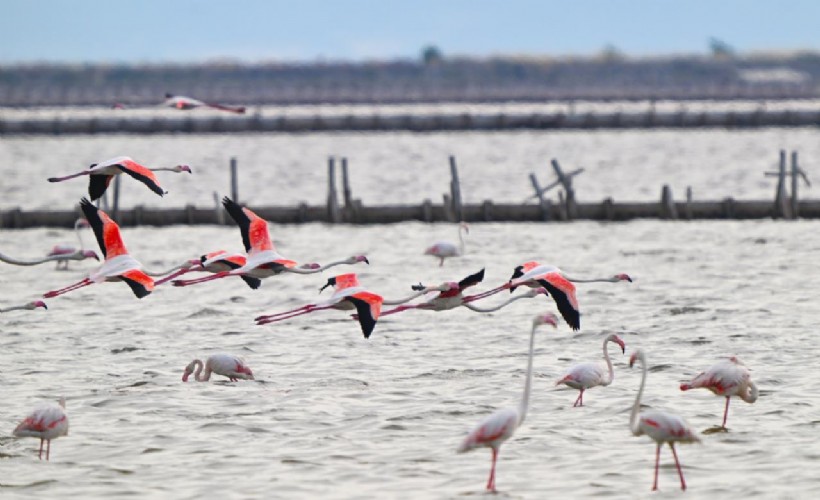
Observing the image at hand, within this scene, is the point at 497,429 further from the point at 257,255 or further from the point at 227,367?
the point at 227,367

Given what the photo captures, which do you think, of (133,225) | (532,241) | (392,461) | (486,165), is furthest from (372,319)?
(486,165)

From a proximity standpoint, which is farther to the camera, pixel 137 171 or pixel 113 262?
pixel 113 262

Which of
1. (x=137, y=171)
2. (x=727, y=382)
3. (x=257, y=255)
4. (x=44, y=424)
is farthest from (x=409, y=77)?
(x=44, y=424)

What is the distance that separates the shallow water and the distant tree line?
11639 cm

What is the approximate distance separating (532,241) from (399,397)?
17.1m

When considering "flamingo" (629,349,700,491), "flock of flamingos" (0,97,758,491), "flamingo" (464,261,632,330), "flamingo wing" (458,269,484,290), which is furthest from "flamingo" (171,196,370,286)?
"flamingo" (629,349,700,491)

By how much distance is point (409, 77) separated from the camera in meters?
155

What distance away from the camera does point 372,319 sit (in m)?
14.1

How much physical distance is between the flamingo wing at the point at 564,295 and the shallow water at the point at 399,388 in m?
1.00

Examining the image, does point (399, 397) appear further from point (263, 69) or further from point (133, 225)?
point (263, 69)

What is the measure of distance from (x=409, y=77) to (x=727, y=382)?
141311mm

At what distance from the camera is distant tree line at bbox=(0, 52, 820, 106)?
147750 mm

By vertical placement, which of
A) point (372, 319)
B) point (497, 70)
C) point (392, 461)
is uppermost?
point (497, 70)

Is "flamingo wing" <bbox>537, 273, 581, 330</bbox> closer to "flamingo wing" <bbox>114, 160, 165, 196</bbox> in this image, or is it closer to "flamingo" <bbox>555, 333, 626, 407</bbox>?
"flamingo" <bbox>555, 333, 626, 407</bbox>
